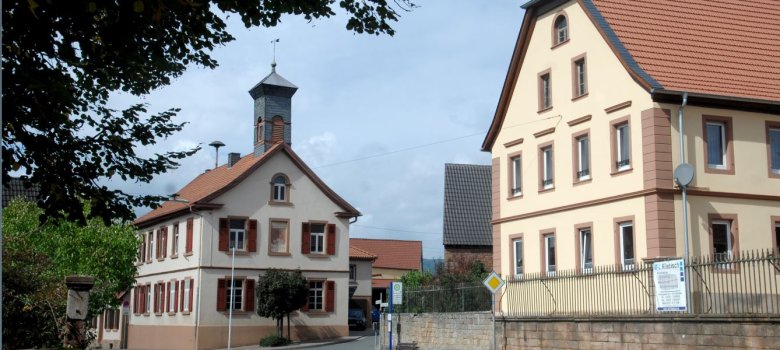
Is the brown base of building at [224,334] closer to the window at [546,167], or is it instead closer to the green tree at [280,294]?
the green tree at [280,294]

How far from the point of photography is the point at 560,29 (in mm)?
29422

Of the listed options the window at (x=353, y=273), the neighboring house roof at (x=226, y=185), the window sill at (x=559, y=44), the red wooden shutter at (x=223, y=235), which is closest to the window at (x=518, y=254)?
the window sill at (x=559, y=44)

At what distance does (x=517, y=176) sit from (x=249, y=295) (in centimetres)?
2124

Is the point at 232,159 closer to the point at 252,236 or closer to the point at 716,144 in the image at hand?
the point at 252,236

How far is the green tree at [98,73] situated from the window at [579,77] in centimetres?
1647

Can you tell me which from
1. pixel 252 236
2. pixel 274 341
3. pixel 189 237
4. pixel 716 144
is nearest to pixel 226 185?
pixel 252 236

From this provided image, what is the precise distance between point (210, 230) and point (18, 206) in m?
10.2

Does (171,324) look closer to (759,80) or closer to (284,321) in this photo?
(284,321)

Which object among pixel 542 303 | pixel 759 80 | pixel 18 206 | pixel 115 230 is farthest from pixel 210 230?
pixel 759 80

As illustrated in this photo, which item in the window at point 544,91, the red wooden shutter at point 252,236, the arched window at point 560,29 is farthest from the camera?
the red wooden shutter at point 252,236

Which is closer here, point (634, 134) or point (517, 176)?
point (634, 134)

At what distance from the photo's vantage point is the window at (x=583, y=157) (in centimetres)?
2750

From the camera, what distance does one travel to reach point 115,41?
1157cm

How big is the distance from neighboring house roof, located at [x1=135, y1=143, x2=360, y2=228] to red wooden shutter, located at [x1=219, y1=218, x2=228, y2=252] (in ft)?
2.89
